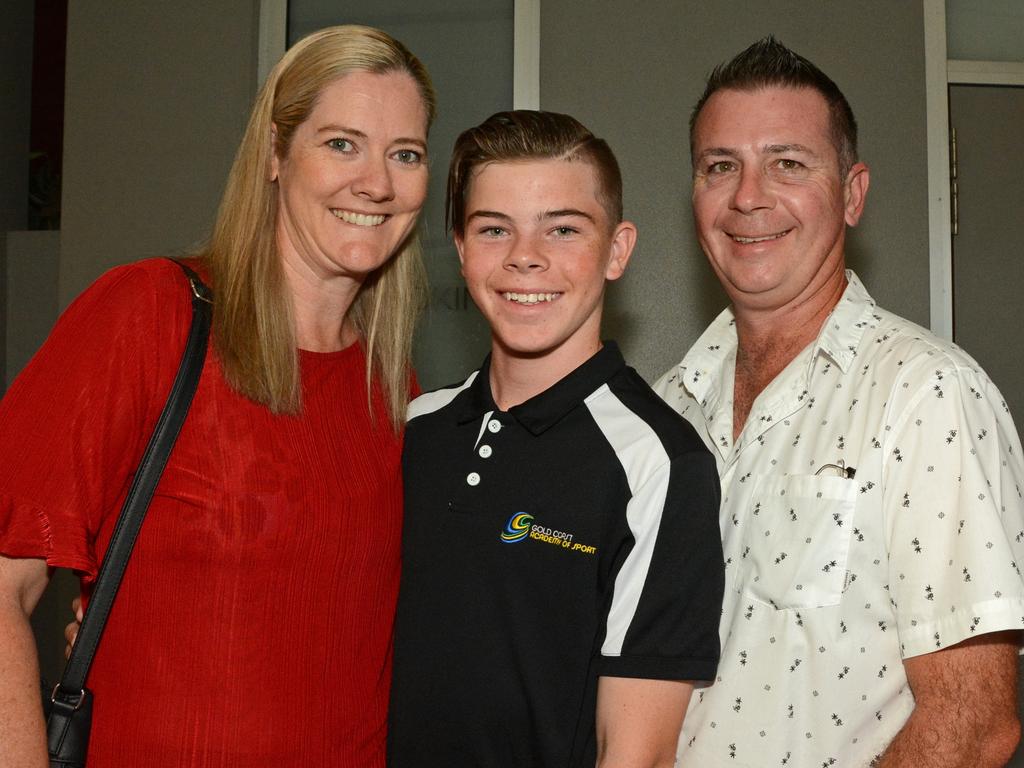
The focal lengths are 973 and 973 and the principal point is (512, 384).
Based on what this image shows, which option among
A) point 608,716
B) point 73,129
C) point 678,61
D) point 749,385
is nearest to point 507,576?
point 608,716

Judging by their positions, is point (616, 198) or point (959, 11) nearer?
point (616, 198)

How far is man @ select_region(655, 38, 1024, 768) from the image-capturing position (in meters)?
1.45

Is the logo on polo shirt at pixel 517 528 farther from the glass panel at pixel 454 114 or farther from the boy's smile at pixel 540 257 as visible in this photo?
the glass panel at pixel 454 114

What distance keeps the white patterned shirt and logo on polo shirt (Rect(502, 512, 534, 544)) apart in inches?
15.8

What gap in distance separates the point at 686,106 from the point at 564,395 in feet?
6.78

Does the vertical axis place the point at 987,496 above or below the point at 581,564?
above

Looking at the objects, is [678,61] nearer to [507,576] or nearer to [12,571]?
[507,576]

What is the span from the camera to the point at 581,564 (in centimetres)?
155

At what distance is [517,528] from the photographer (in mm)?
1603

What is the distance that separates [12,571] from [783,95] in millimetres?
1575

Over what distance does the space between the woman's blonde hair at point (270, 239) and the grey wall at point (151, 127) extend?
6.19 feet

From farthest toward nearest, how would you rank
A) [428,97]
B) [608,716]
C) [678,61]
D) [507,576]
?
1. [678,61]
2. [428,97]
3. [507,576]
4. [608,716]

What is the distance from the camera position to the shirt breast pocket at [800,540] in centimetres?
159

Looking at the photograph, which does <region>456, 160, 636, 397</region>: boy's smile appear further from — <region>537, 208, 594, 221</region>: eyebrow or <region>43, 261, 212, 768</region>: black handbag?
<region>43, 261, 212, 768</region>: black handbag
